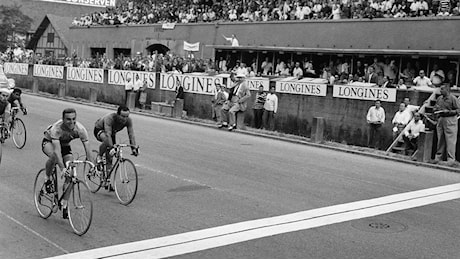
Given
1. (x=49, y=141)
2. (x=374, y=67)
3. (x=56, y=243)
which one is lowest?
(x=56, y=243)

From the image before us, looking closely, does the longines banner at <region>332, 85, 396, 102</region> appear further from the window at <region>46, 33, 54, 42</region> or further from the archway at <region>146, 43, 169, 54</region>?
the window at <region>46, 33, 54, 42</region>

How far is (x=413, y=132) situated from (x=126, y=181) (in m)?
9.34

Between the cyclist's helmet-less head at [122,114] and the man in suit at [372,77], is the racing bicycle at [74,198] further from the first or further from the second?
the man in suit at [372,77]

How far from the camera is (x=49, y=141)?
850 cm

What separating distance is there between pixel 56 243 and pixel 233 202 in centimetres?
333

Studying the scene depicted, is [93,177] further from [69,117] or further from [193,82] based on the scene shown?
[193,82]

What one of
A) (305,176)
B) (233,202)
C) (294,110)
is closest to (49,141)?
(233,202)

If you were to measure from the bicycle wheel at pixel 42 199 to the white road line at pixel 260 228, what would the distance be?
5.77 ft

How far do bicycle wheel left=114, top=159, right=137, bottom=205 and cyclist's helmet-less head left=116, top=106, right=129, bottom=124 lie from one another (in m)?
0.74

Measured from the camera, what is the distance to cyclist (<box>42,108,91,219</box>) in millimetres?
8297

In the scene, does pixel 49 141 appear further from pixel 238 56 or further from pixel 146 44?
pixel 146 44

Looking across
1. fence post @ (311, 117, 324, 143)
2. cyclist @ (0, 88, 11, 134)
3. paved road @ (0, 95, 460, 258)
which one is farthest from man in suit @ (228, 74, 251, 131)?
cyclist @ (0, 88, 11, 134)

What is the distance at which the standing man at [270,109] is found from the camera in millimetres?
21219

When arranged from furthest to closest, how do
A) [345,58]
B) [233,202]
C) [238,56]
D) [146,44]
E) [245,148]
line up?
1. [146,44]
2. [238,56]
3. [345,58]
4. [245,148]
5. [233,202]
